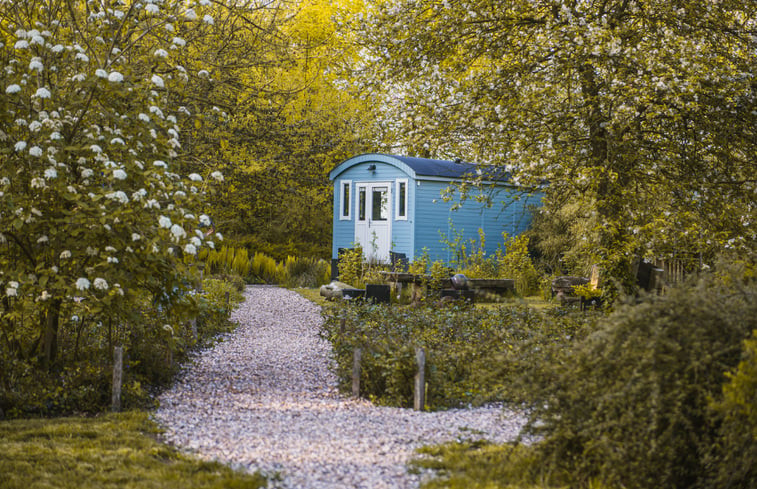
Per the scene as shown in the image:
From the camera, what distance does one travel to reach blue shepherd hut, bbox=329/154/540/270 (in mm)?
16000

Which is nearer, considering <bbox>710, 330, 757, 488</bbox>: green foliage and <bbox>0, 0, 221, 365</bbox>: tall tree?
<bbox>710, 330, 757, 488</bbox>: green foliage

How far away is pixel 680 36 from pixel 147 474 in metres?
6.86

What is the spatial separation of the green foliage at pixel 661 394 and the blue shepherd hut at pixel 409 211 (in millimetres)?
11948

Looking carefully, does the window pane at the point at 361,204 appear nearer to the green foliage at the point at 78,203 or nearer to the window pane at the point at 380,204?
the window pane at the point at 380,204

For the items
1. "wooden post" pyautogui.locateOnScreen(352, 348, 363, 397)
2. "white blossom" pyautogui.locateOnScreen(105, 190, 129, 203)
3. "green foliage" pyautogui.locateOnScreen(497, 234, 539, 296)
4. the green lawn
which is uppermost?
"white blossom" pyautogui.locateOnScreen(105, 190, 129, 203)

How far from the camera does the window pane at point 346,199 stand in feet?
58.5

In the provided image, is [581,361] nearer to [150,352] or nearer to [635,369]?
[635,369]

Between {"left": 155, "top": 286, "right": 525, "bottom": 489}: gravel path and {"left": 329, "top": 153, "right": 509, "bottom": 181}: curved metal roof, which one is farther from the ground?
{"left": 329, "top": 153, "right": 509, "bottom": 181}: curved metal roof

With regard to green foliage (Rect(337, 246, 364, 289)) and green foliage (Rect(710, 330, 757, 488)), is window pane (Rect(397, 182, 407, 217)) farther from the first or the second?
green foliage (Rect(710, 330, 757, 488))

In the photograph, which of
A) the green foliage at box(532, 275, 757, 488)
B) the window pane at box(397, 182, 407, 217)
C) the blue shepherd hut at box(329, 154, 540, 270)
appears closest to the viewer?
the green foliage at box(532, 275, 757, 488)

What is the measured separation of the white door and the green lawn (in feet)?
39.2

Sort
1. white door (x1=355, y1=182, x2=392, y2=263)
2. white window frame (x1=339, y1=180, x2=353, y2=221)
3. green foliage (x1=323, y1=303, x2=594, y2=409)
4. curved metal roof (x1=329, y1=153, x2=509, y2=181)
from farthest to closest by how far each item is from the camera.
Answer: white window frame (x1=339, y1=180, x2=353, y2=221) → white door (x1=355, y1=182, x2=392, y2=263) → curved metal roof (x1=329, y1=153, x2=509, y2=181) → green foliage (x1=323, y1=303, x2=594, y2=409)

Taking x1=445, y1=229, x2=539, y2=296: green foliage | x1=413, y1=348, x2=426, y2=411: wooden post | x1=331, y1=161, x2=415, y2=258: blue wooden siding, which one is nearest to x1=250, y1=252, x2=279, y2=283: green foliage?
Result: x1=331, y1=161, x2=415, y2=258: blue wooden siding

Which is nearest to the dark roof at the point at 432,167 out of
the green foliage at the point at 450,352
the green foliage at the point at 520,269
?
the green foliage at the point at 520,269
